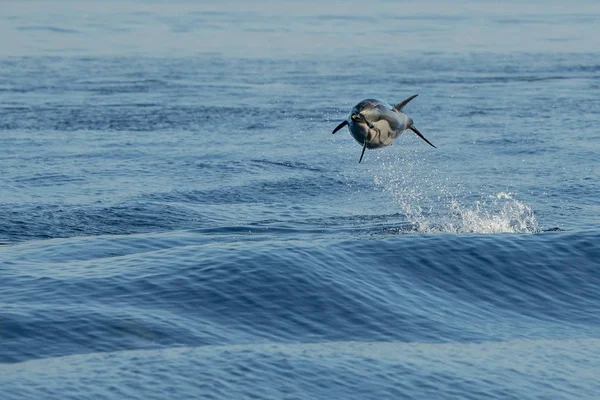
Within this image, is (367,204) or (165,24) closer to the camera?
(367,204)

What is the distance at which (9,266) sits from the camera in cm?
2828

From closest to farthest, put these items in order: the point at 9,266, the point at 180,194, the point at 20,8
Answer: the point at 9,266, the point at 180,194, the point at 20,8

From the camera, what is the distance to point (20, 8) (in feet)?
404

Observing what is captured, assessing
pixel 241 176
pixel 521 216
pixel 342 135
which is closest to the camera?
pixel 521 216

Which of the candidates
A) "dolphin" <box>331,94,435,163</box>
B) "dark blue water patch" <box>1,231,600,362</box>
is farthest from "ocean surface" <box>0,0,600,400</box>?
"dolphin" <box>331,94,435,163</box>

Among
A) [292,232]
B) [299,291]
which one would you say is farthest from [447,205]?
[299,291]

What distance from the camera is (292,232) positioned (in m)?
32.6

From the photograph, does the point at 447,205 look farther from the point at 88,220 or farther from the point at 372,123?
the point at 372,123

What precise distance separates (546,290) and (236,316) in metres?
8.06

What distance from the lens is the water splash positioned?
3356 cm

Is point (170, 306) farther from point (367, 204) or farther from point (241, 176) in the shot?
point (241, 176)

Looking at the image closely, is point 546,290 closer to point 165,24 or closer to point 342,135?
point 342,135

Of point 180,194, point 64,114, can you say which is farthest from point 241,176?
point 64,114

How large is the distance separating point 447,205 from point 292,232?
22.1 feet
